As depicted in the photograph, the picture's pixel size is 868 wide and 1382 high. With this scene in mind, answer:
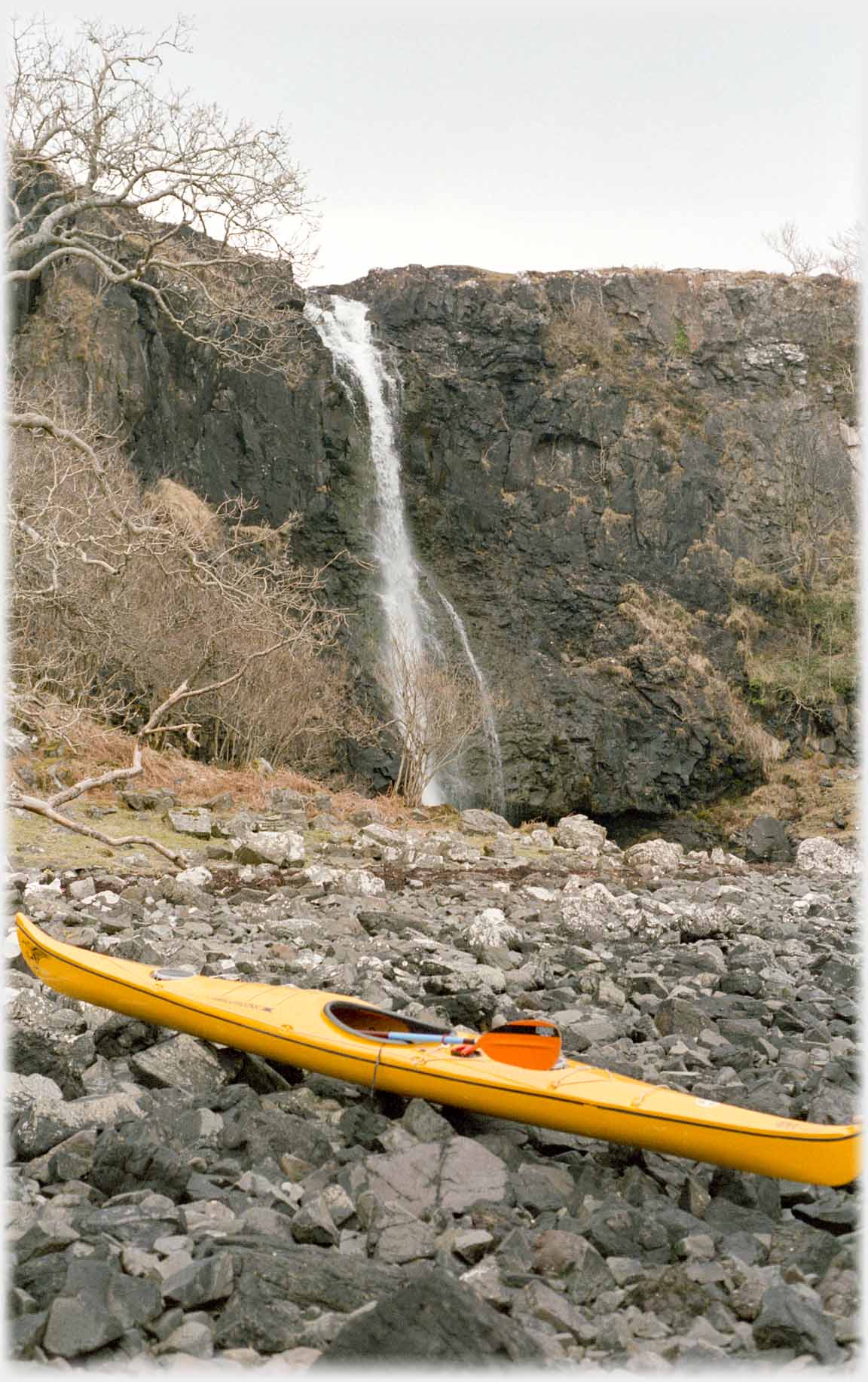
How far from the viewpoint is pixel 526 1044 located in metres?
3.61

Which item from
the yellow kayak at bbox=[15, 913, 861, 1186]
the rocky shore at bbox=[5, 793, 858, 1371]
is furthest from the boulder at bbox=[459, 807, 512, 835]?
Result: the yellow kayak at bbox=[15, 913, 861, 1186]

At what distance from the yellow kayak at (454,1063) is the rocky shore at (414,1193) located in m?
0.12

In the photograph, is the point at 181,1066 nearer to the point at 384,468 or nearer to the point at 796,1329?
the point at 796,1329

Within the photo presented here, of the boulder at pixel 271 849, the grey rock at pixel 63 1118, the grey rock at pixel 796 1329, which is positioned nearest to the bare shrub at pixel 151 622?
the boulder at pixel 271 849

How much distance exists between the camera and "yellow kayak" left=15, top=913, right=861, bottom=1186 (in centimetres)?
303

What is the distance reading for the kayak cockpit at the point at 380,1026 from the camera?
371 cm

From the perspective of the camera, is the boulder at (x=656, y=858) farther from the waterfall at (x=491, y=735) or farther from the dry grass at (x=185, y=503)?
the dry grass at (x=185, y=503)

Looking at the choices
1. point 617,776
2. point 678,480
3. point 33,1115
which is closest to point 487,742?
point 617,776

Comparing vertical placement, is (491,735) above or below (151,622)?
below

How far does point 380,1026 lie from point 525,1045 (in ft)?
2.30

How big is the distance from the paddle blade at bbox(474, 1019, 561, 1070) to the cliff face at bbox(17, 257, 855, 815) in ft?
63.8

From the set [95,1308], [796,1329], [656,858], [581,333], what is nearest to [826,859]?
[656,858]

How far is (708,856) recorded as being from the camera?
1712cm

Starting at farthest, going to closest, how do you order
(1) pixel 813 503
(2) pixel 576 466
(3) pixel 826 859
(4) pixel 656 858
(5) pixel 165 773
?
1. (1) pixel 813 503
2. (2) pixel 576 466
3. (3) pixel 826 859
4. (4) pixel 656 858
5. (5) pixel 165 773
